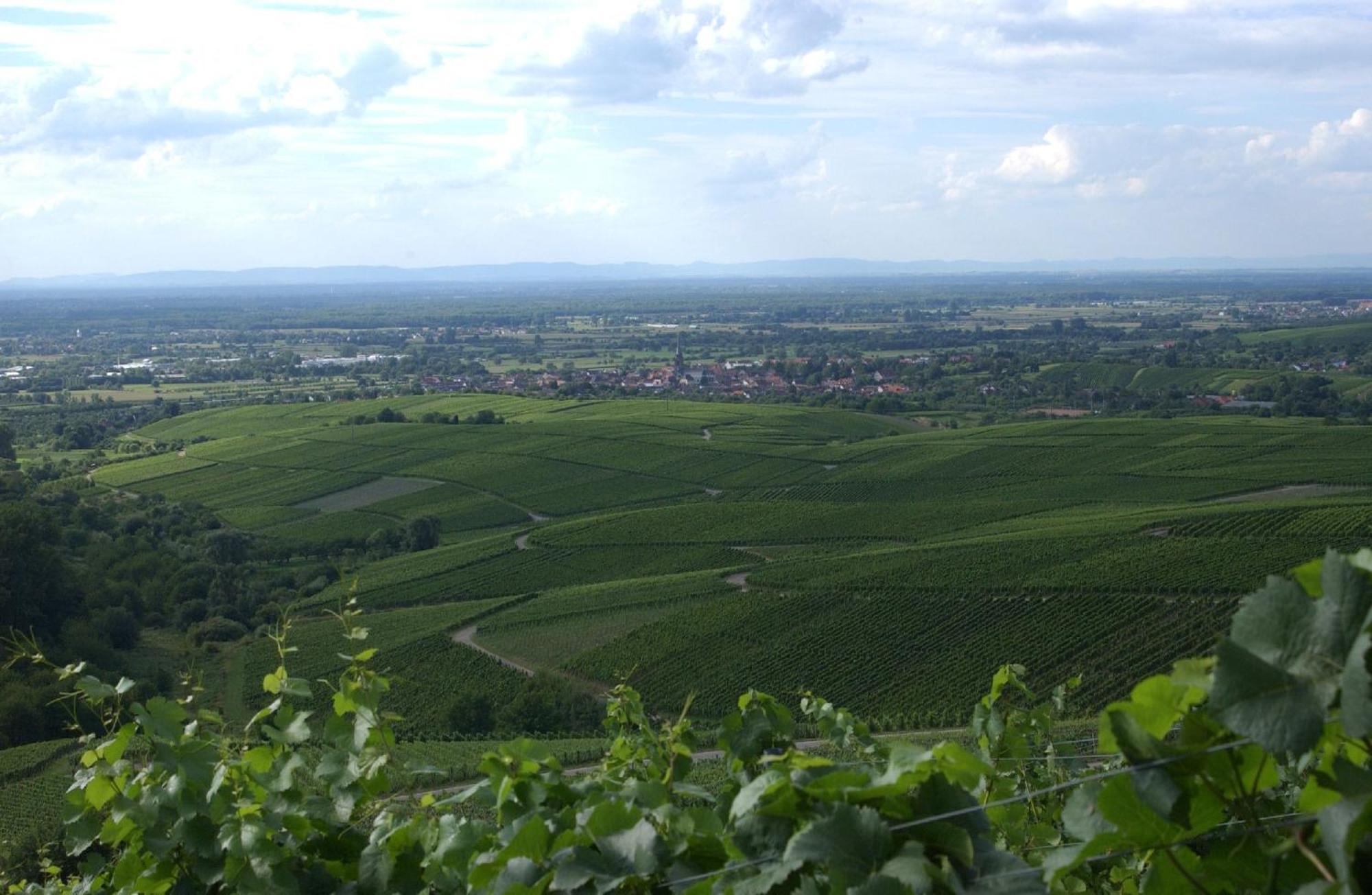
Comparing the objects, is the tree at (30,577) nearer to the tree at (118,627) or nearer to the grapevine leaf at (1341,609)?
the tree at (118,627)

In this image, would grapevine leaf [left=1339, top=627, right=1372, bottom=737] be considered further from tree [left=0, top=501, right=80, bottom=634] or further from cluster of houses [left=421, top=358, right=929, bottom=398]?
cluster of houses [left=421, top=358, right=929, bottom=398]

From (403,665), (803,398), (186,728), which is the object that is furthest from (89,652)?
(803,398)

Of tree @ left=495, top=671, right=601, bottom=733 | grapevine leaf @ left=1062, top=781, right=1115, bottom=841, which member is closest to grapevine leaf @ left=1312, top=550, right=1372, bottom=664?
grapevine leaf @ left=1062, top=781, right=1115, bottom=841

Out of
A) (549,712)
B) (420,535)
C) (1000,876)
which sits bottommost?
(549,712)

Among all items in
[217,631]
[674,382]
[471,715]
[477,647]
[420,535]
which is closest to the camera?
[471,715]

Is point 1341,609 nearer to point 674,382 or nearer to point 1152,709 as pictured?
point 1152,709

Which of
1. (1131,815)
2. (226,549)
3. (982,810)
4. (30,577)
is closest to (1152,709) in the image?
(1131,815)
